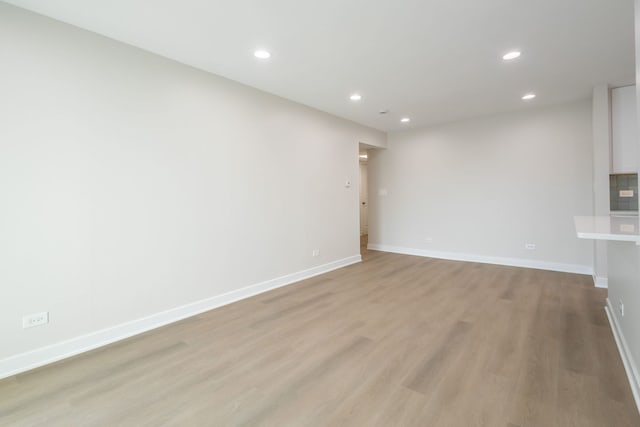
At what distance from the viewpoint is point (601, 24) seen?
99.6 inches

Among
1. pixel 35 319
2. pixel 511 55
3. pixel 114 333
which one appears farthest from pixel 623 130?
pixel 35 319

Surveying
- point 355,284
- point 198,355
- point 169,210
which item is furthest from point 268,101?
point 198,355

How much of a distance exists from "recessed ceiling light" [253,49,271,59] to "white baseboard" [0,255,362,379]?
9.13 feet

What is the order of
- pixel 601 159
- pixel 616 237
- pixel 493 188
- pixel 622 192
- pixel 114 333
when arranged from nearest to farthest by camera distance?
pixel 616 237
pixel 114 333
pixel 601 159
pixel 622 192
pixel 493 188

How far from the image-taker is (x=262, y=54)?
3.01 meters

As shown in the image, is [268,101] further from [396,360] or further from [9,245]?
[396,360]

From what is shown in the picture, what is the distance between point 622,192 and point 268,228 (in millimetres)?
5070

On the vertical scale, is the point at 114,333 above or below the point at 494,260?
below

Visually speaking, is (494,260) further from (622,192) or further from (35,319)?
(35,319)

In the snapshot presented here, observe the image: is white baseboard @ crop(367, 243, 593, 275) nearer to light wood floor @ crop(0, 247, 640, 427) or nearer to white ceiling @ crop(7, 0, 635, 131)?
light wood floor @ crop(0, 247, 640, 427)

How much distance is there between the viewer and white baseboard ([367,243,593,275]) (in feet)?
15.9

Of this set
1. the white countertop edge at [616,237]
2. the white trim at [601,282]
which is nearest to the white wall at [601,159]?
the white trim at [601,282]

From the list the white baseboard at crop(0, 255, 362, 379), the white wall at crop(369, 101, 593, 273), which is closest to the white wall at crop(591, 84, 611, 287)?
the white wall at crop(369, 101, 593, 273)

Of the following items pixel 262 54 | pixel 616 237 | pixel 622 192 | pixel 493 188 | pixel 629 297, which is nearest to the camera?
pixel 616 237
